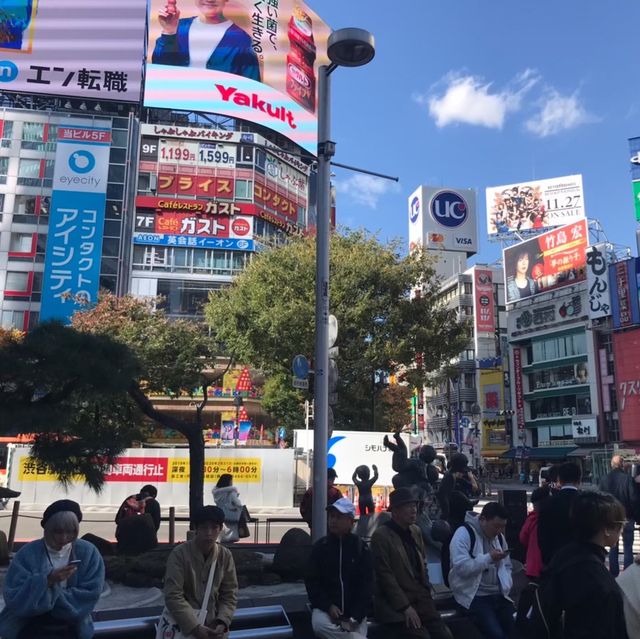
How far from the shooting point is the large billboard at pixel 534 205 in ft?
214

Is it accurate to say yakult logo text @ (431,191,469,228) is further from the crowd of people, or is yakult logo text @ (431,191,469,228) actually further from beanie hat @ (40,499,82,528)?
beanie hat @ (40,499,82,528)

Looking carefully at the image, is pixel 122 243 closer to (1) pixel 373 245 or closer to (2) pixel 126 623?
(1) pixel 373 245

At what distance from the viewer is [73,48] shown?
152ft

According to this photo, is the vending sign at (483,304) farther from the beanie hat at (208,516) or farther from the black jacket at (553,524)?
the beanie hat at (208,516)

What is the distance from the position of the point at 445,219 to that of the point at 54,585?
76.3 metres

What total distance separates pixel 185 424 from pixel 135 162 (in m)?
41.9

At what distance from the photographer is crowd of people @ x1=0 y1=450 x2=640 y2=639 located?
292 cm

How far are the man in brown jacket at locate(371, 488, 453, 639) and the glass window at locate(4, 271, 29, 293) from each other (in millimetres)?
44814

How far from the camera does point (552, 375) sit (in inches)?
2060

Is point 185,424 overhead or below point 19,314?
below

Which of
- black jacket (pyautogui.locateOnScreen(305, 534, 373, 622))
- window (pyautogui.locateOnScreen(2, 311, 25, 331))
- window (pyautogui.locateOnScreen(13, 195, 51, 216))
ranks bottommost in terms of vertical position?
black jacket (pyautogui.locateOnScreen(305, 534, 373, 622))

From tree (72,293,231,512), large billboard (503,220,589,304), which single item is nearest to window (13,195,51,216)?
tree (72,293,231,512)

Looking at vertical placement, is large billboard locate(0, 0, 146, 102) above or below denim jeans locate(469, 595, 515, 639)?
above

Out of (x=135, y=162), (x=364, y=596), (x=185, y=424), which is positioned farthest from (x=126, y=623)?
(x=135, y=162)
